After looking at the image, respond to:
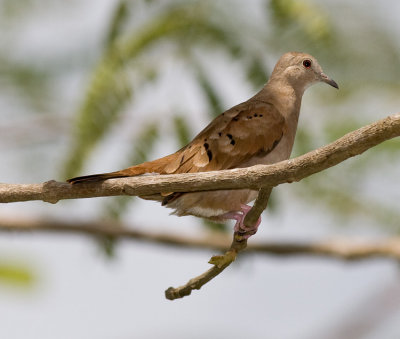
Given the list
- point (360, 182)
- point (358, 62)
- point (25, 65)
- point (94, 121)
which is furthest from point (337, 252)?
point (25, 65)

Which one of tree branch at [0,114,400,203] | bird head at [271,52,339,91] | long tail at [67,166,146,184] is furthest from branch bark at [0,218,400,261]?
tree branch at [0,114,400,203]

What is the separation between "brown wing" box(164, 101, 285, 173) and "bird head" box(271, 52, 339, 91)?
0.43m

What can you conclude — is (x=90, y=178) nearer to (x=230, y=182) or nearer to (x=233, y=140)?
(x=230, y=182)

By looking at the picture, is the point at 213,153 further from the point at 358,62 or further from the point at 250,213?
the point at 358,62

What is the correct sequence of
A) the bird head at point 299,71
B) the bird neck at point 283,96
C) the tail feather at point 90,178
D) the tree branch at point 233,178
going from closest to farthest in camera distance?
the tree branch at point 233,178 < the tail feather at point 90,178 < the bird neck at point 283,96 < the bird head at point 299,71

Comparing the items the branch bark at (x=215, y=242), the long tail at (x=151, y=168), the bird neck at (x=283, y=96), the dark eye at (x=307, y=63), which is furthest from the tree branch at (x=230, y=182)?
the branch bark at (x=215, y=242)

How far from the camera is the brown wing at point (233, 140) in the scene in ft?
18.0

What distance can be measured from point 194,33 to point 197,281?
3.11 metres

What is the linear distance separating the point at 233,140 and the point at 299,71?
977 mm

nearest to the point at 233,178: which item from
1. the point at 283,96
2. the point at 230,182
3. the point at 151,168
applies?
the point at 230,182

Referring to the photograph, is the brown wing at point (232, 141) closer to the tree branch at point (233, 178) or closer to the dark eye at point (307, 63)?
the dark eye at point (307, 63)

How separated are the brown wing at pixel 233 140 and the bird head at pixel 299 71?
0.43 meters

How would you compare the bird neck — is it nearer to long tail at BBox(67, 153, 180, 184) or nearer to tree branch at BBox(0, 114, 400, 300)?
long tail at BBox(67, 153, 180, 184)

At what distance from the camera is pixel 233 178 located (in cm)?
435
